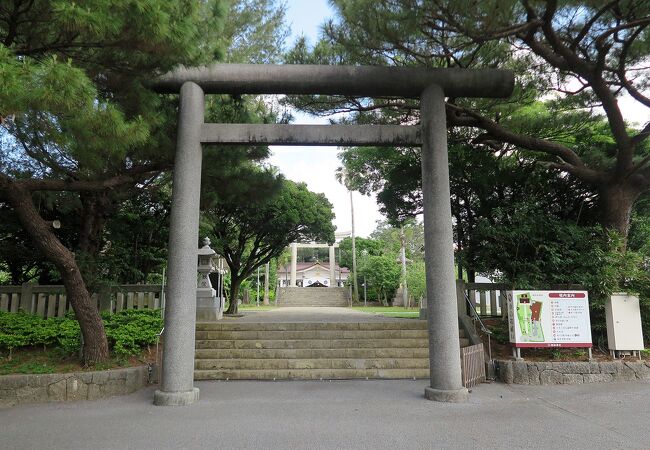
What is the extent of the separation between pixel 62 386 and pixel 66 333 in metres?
1.34

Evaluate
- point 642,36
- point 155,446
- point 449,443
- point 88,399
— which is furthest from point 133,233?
point 642,36

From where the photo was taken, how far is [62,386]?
20.1 ft

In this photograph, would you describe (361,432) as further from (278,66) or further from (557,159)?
(557,159)

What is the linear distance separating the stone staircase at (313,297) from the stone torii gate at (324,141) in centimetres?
2559

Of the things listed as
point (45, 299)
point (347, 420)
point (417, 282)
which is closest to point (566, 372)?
point (347, 420)

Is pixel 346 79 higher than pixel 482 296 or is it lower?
higher

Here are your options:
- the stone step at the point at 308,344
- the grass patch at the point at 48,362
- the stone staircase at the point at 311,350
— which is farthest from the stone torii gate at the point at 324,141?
the stone step at the point at 308,344

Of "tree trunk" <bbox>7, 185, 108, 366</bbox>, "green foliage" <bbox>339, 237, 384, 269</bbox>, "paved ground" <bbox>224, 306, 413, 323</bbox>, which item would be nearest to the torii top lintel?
"tree trunk" <bbox>7, 185, 108, 366</bbox>

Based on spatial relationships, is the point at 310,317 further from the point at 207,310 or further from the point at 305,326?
the point at 305,326

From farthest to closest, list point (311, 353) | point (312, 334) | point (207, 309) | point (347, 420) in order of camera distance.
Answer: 1. point (207, 309)
2. point (312, 334)
3. point (311, 353)
4. point (347, 420)

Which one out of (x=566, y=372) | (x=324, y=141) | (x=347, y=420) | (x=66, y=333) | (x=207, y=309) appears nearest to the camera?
(x=347, y=420)

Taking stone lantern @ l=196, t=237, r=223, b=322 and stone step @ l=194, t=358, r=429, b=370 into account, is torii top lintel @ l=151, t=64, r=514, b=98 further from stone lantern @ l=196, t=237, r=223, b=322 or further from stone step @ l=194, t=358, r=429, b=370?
stone lantern @ l=196, t=237, r=223, b=322

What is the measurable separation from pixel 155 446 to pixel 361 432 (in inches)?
82.6

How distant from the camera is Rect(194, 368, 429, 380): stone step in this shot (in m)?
7.55
